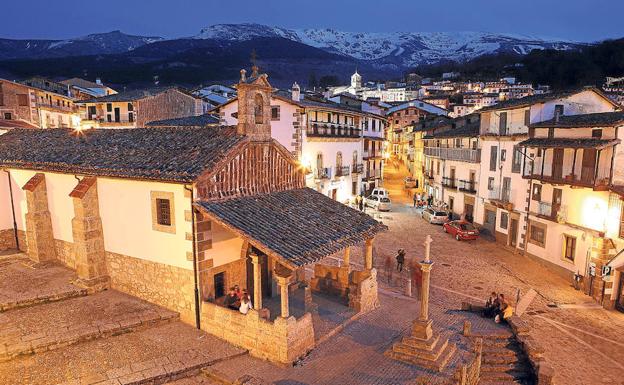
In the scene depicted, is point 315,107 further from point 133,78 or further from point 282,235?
point 133,78

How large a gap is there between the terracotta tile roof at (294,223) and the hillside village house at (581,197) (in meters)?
12.2

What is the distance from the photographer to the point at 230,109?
34188 mm

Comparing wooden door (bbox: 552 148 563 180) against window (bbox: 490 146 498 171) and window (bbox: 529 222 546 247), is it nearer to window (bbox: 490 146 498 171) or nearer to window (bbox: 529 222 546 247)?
window (bbox: 529 222 546 247)

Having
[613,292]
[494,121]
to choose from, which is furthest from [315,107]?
[613,292]

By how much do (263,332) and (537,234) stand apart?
20.3 m

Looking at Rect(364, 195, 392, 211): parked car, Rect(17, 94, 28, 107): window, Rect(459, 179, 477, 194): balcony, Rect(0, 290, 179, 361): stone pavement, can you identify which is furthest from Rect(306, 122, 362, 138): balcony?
Rect(17, 94, 28, 107): window

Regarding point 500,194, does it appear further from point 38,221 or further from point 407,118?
point 407,118

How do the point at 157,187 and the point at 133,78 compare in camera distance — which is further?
the point at 133,78

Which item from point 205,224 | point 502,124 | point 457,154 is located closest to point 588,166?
point 502,124

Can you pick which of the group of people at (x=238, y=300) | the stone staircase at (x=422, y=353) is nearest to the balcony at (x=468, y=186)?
the stone staircase at (x=422, y=353)

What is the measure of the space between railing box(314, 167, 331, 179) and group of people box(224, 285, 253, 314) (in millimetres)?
20612

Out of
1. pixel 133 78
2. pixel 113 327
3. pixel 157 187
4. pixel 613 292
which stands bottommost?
pixel 613 292

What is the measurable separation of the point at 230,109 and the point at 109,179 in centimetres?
1960

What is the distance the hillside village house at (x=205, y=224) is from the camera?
41.8 feet
